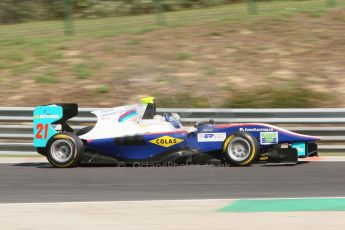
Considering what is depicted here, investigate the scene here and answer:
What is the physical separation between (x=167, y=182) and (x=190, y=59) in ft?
21.7

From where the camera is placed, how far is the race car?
1038 cm

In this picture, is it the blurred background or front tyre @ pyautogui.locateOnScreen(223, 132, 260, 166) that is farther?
the blurred background

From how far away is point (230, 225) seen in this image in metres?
6.65

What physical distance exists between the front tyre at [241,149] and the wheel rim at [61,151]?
208 centimetres

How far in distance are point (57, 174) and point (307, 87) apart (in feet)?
18.0

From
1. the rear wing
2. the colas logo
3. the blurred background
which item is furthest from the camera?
the blurred background

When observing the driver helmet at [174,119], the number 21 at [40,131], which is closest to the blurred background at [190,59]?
the driver helmet at [174,119]

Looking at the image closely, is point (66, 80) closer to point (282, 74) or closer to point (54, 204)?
point (282, 74)

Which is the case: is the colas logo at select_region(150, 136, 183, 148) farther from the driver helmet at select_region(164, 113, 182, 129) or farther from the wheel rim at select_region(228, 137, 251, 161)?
the wheel rim at select_region(228, 137, 251, 161)

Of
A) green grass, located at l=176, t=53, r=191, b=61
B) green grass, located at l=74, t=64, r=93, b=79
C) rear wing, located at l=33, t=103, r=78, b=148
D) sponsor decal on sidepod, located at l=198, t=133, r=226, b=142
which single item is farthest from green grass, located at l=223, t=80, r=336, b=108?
rear wing, located at l=33, t=103, r=78, b=148

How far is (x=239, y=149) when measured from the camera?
10422 mm

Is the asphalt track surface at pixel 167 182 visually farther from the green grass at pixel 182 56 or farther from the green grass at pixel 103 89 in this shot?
the green grass at pixel 182 56

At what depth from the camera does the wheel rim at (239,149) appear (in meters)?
10.3

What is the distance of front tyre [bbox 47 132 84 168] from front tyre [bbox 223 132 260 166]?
1936mm
